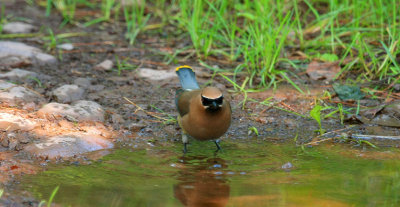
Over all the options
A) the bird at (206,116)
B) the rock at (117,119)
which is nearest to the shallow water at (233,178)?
the bird at (206,116)

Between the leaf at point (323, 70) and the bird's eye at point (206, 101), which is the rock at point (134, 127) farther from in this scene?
the leaf at point (323, 70)

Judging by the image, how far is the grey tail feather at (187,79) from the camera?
5.63 m

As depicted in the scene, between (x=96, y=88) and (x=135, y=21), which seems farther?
(x=135, y=21)

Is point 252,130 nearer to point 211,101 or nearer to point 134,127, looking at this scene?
point 211,101

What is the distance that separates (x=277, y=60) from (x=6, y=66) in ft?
10.2

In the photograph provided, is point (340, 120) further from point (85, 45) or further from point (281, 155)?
point (85, 45)

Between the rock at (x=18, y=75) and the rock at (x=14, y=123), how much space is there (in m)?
1.39

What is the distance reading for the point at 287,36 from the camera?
24.7ft

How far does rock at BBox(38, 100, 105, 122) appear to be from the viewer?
17.2 feet

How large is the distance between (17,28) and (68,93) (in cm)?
275

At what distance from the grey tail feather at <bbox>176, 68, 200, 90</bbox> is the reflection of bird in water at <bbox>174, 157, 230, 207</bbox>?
1194 millimetres

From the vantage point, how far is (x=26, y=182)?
3887 millimetres

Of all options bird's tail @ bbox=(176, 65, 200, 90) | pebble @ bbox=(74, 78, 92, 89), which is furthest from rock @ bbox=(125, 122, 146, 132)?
pebble @ bbox=(74, 78, 92, 89)

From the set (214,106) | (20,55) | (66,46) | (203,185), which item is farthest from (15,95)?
(203,185)
